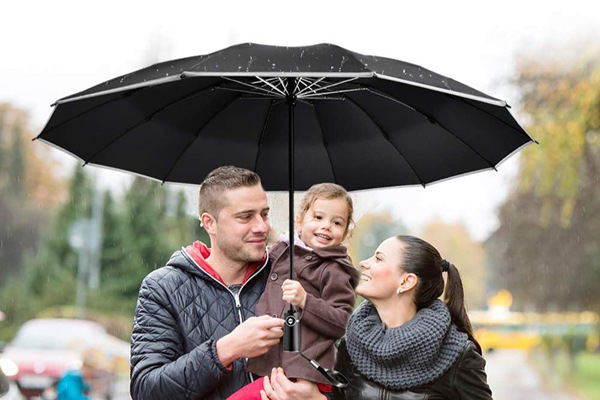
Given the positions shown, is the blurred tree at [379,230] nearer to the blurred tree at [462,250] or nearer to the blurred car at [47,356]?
the blurred tree at [462,250]

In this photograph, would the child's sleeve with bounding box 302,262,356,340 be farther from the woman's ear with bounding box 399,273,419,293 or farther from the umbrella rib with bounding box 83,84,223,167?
the umbrella rib with bounding box 83,84,223,167

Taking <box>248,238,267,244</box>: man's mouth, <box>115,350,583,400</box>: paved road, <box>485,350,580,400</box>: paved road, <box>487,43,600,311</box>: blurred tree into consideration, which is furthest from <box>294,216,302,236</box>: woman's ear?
<box>485,350,580,400</box>: paved road

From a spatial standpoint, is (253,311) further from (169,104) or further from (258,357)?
(169,104)

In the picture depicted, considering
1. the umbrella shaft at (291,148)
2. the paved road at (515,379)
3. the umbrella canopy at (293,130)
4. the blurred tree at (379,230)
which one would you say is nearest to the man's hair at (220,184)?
the umbrella shaft at (291,148)

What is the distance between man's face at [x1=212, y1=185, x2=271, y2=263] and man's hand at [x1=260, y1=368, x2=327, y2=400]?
0.44m

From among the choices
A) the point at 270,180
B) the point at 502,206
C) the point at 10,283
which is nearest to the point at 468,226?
the point at 502,206

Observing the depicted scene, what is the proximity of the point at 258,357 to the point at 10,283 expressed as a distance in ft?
107

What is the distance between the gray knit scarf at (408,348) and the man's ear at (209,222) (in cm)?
63

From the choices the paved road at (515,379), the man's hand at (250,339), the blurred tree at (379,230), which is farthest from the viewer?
the blurred tree at (379,230)

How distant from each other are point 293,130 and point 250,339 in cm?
88

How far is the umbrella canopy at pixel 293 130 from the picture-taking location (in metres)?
3.83

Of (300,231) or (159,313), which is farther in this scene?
(300,231)

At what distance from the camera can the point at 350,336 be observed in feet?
11.6

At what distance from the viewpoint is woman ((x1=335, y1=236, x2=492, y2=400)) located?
11.1ft
